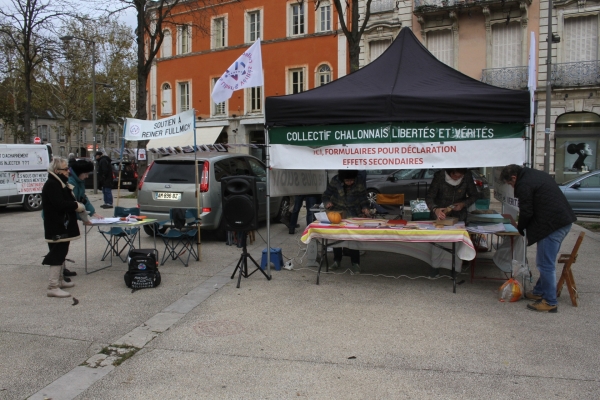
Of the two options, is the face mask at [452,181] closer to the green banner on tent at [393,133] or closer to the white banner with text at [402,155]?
the white banner with text at [402,155]

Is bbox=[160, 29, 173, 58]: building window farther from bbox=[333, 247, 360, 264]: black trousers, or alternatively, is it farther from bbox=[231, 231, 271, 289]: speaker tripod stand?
bbox=[231, 231, 271, 289]: speaker tripod stand

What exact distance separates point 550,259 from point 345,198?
288 cm

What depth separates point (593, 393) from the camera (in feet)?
11.5

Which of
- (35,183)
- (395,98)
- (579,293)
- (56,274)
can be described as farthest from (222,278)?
(35,183)

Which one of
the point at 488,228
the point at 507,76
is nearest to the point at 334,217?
the point at 488,228

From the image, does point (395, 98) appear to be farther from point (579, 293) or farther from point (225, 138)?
point (225, 138)

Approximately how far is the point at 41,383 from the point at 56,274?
2.46 meters

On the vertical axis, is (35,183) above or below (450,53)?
below

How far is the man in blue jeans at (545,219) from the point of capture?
5.13m

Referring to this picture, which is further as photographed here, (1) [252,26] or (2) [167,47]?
(2) [167,47]

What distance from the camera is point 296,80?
93.4 feet

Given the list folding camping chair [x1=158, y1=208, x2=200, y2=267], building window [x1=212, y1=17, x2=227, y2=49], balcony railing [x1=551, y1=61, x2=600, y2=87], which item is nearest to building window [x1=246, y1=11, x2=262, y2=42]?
building window [x1=212, y1=17, x2=227, y2=49]

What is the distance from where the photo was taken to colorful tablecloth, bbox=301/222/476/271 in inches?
231

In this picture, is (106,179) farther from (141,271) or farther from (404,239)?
(404,239)
